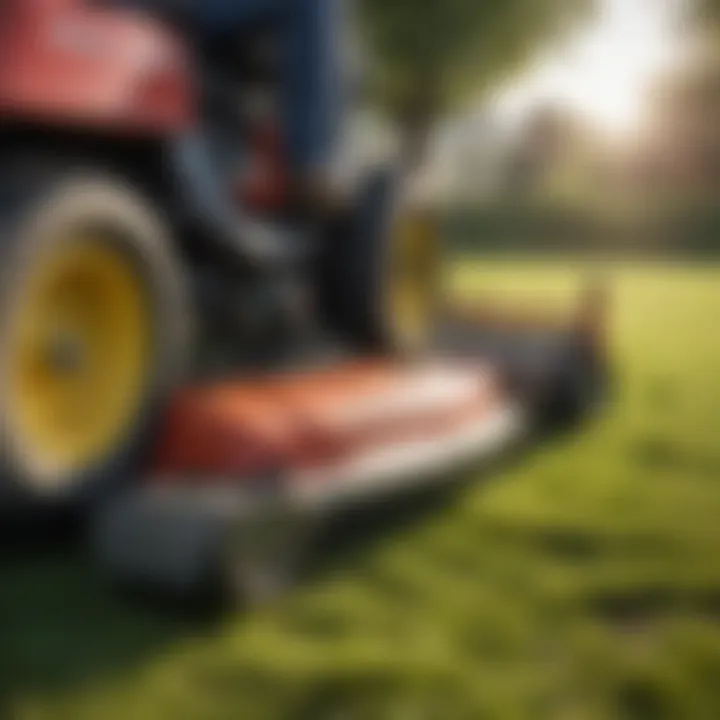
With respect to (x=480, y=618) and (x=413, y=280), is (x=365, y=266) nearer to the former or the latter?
(x=413, y=280)

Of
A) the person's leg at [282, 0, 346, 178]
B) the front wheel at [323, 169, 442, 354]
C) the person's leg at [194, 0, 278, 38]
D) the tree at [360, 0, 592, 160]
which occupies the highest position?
the tree at [360, 0, 592, 160]

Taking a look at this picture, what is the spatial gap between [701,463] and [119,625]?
118 cm

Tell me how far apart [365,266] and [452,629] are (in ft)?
2.89

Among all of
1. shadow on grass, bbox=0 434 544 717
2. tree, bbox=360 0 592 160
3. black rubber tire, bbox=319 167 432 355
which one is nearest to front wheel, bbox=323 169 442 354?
black rubber tire, bbox=319 167 432 355

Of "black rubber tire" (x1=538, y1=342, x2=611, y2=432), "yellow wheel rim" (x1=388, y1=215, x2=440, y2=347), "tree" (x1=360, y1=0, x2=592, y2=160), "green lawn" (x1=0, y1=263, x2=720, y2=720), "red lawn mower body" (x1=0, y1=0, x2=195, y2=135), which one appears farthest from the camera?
"tree" (x1=360, y1=0, x2=592, y2=160)

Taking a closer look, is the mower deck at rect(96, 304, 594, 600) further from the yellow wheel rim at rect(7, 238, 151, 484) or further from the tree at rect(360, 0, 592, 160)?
the tree at rect(360, 0, 592, 160)

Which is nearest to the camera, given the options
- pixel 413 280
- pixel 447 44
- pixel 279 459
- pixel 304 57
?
pixel 279 459

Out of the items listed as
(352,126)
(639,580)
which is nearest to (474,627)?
(639,580)

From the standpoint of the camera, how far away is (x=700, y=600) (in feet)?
4.70

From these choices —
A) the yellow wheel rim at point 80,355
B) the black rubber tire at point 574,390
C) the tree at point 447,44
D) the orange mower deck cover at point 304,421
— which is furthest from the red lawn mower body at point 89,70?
the tree at point 447,44

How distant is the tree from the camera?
8.23m

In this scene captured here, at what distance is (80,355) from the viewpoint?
61.7 inches

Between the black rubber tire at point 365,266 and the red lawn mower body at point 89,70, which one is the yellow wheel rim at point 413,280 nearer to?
the black rubber tire at point 365,266

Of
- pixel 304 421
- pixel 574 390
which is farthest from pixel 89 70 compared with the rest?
pixel 574 390
